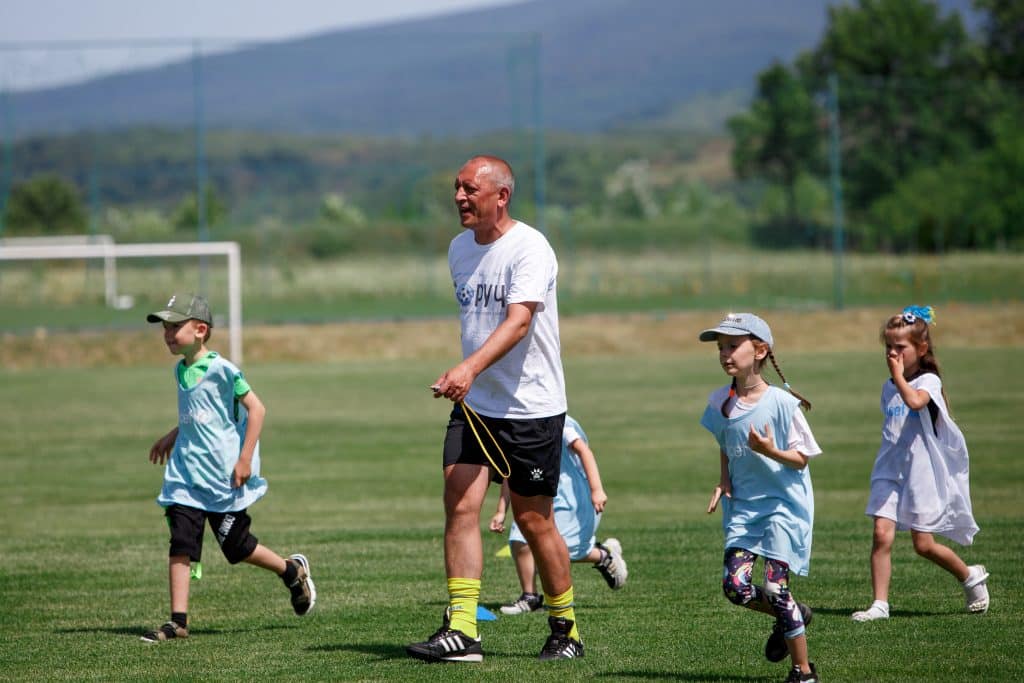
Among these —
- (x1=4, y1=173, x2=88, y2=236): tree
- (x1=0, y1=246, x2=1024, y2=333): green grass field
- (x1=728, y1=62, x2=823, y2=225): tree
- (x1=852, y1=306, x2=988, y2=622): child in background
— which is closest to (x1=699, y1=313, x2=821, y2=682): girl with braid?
(x1=852, y1=306, x2=988, y2=622): child in background

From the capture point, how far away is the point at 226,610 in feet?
28.3

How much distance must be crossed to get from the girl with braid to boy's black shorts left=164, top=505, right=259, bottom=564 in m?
2.68

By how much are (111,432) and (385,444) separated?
413cm

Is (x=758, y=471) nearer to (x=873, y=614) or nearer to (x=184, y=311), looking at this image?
(x=873, y=614)

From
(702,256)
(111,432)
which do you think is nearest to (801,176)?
(702,256)


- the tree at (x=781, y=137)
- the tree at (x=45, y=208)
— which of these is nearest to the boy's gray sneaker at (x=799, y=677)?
the tree at (x=781, y=137)

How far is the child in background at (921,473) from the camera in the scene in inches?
313

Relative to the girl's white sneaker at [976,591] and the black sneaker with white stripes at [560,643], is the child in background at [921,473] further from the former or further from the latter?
the black sneaker with white stripes at [560,643]

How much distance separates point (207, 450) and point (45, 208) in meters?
40.1

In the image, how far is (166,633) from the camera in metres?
7.62

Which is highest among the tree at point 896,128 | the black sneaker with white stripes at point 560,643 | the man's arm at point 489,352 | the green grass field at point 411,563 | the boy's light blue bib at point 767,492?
→ the tree at point 896,128

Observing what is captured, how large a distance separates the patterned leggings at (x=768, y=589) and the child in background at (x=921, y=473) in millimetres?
1816

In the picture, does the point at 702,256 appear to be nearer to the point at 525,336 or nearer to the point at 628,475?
the point at 628,475

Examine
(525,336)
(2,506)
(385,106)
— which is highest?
(385,106)
